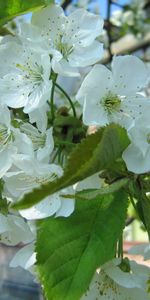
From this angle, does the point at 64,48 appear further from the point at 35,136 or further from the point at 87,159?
the point at 87,159

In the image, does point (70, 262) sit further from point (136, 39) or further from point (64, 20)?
point (136, 39)

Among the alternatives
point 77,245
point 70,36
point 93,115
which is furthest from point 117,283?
point 70,36

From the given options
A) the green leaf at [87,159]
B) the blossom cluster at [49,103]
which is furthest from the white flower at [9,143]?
the green leaf at [87,159]

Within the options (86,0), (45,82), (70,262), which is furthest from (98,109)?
(86,0)

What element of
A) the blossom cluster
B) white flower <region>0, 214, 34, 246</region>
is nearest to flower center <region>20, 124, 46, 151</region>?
the blossom cluster

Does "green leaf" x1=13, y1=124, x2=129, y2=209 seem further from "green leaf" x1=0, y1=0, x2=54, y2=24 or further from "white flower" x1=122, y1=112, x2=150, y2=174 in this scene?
"green leaf" x1=0, y1=0, x2=54, y2=24

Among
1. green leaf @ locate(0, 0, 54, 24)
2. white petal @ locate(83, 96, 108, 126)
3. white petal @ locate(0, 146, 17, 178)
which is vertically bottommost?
white petal @ locate(0, 146, 17, 178)
